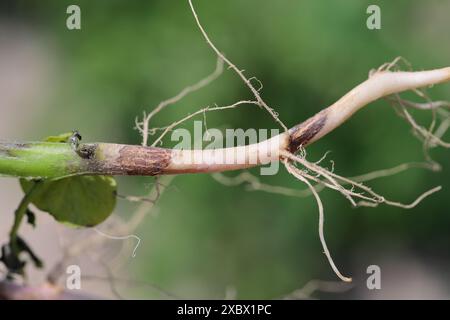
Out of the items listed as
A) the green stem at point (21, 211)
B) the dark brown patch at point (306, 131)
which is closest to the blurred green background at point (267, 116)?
the green stem at point (21, 211)

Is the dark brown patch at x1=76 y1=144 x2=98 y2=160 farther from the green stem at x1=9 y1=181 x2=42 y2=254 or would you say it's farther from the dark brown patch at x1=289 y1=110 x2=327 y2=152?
the dark brown patch at x1=289 y1=110 x2=327 y2=152

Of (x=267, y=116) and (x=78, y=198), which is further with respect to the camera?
(x=267, y=116)

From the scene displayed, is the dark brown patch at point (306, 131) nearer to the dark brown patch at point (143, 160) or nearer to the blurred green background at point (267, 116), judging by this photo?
the dark brown patch at point (143, 160)

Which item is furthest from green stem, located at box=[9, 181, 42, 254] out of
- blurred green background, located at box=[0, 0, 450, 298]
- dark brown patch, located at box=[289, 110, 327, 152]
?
blurred green background, located at box=[0, 0, 450, 298]

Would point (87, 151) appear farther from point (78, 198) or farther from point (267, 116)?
point (267, 116)

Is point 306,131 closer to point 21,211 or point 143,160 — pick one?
point 143,160

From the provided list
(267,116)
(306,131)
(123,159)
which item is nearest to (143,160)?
(123,159)

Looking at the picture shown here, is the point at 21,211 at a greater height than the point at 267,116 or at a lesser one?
lesser

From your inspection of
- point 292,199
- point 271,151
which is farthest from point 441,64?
point 271,151

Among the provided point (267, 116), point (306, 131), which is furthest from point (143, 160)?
point (267, 116)
